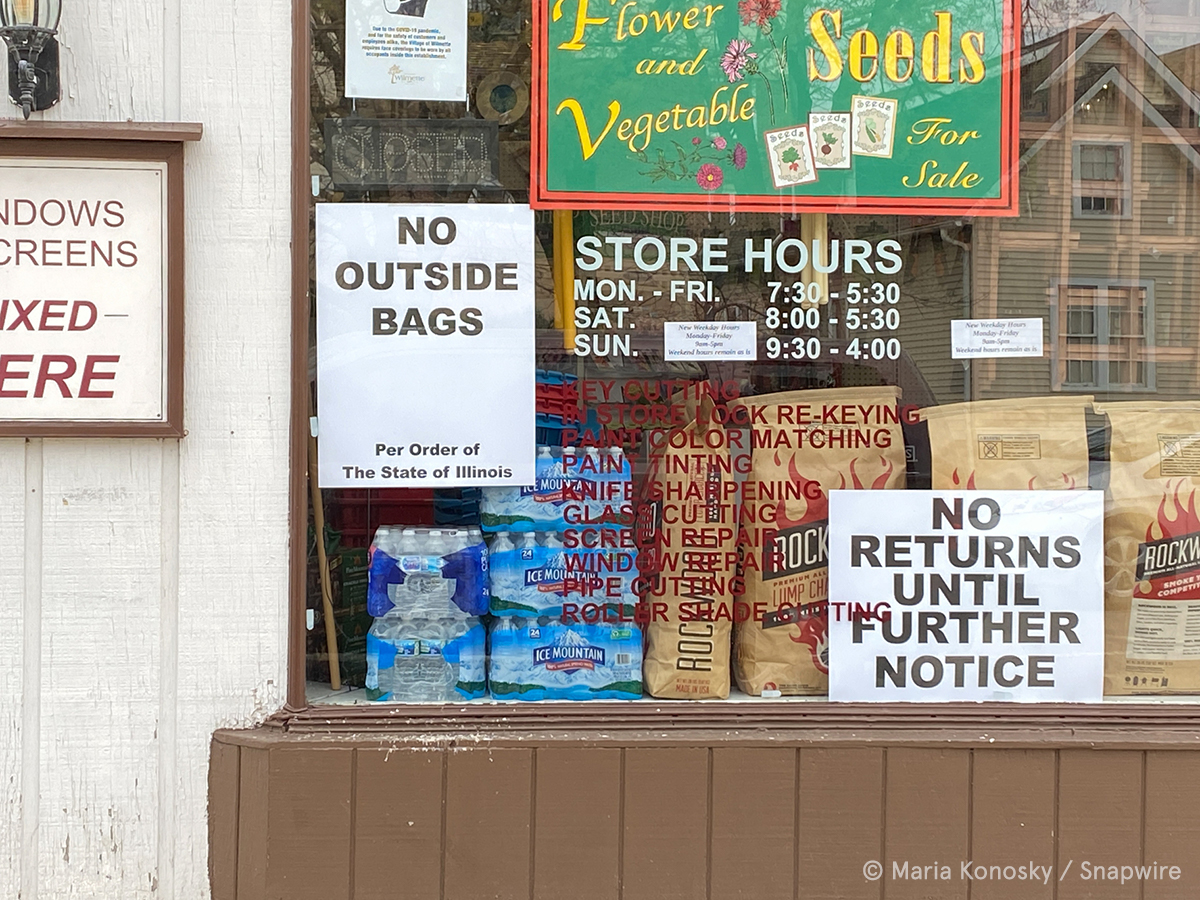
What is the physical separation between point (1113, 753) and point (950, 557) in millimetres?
713

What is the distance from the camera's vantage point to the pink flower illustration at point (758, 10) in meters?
3.28

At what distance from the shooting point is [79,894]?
10.1ft

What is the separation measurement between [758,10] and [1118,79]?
120cm

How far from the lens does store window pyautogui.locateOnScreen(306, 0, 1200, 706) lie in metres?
3.23

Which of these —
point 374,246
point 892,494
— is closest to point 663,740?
point 892,494

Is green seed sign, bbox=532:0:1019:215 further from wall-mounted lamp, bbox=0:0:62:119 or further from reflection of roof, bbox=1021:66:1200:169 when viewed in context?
wall-mounted lamp, bbox=0:0:62:119

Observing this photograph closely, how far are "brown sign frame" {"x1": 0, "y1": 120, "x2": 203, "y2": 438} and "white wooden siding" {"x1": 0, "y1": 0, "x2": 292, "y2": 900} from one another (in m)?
0.05

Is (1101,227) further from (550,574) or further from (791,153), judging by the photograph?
(550,574)

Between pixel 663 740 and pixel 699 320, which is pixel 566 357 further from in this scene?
pixel 663 740

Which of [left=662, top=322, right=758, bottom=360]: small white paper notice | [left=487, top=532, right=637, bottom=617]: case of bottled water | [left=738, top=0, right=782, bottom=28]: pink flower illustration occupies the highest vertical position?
[left=738, top=0, right=782, bottom=28]: pink flower illustration

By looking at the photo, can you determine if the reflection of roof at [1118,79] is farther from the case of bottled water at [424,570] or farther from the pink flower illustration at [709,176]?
the case of bottled water at [424,570]

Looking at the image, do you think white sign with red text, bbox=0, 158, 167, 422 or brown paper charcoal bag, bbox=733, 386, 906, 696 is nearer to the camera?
white sign with red text, bbox=0, 158, 167, 422

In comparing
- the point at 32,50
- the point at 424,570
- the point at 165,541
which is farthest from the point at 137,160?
the point at 424,570

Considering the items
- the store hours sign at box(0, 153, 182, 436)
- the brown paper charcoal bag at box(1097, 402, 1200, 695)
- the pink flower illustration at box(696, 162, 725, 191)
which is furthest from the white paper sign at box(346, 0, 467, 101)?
the brown paper charcoal bag at box(1097, 402, 1200, 695)
